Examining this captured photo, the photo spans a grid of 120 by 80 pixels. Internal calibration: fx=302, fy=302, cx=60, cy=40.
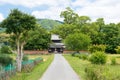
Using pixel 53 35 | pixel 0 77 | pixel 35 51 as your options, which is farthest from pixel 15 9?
pixel 53 35

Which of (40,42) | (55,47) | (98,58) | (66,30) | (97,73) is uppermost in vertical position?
(66,30)

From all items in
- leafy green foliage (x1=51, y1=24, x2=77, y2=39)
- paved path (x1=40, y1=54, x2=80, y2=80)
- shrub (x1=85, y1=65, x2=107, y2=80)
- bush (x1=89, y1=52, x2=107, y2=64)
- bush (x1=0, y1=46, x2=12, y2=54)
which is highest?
leafy green foliage (x1=51, y1=24, x2=77, y2=39)

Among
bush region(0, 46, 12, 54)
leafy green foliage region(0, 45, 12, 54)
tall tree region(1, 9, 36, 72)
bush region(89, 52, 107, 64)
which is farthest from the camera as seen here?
bush region(0, 46, 12, 54)

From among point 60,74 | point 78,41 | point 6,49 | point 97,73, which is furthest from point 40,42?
point 97,73

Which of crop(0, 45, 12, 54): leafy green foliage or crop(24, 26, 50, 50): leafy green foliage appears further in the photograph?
crop(24, 26, 50, 50): leafy green foliage

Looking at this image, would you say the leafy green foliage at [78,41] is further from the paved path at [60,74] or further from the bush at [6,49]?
the paved path at [60,74]

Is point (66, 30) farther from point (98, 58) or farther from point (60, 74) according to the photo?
point (60, 74)

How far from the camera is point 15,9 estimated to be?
27156 millimetres

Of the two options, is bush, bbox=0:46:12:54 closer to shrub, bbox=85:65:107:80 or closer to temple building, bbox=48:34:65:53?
shrub, bbox=85:65:107:80

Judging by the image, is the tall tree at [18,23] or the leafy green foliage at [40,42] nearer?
the tall tree at [18,23]

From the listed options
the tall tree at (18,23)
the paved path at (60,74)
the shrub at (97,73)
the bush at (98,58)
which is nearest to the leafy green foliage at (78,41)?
the bush at (98,58)

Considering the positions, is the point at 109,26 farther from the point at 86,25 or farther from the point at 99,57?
the point at 99,57

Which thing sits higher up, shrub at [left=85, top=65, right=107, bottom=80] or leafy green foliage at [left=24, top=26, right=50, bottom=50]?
leafy green foliage at [left=24, top=26, right=50, bottom=50]

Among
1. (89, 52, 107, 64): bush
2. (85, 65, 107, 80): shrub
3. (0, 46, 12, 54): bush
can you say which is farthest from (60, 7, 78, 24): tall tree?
(85, 65, 107, 80): shrub
